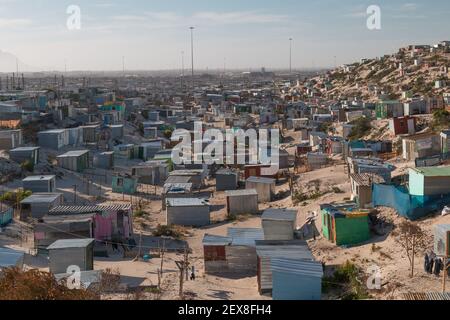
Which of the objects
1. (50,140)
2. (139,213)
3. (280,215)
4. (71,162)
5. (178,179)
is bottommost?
(139,213)

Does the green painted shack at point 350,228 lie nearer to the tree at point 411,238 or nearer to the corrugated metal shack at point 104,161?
the tree at point 411,238

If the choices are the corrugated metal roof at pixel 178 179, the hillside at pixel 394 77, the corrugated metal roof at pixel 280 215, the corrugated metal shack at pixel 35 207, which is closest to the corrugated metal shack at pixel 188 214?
the corrugated metal roof at pixel 280 215

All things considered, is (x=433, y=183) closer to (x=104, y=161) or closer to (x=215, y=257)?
(x=215, y=257)

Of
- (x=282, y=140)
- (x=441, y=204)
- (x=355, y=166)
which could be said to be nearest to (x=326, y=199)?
(x=355, y=166)

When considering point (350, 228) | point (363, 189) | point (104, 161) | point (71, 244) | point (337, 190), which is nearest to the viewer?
point (71, 244)

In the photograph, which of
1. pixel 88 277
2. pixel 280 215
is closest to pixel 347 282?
pixel 280 215
